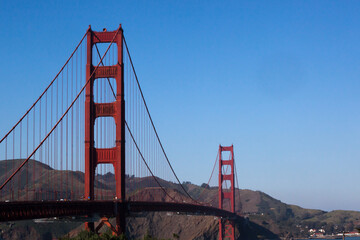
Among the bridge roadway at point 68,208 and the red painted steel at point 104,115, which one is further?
the red painted steel at point 104,115

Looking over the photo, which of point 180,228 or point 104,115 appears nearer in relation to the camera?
point 104,115

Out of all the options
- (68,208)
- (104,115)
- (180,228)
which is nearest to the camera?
(68,208)

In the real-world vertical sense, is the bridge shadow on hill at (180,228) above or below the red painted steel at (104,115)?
below

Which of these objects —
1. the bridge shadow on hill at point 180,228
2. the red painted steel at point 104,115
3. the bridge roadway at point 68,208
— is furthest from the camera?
the bridge shadow on hill at point 180,228

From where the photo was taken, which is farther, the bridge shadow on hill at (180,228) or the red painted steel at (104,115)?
the bridge shadow on hill at (180,228)

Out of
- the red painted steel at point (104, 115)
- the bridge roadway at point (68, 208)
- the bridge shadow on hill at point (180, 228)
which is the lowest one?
the bridge shadow on hill at point (180, 228)

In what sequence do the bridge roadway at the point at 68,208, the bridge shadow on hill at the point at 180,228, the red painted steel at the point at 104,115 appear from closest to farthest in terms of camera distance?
the bridge roadway at the point at 68,208, the red painted steel at the point at 104,115, the bridge shadow on hill at the point at 180,228

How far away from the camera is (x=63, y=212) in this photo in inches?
1875

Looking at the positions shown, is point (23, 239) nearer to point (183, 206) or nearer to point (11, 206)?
point (183, 206)

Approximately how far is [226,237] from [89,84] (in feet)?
365

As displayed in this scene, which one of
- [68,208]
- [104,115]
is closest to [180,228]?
[104,115]

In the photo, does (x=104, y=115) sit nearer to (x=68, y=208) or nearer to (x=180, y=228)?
(x=68, y=208)

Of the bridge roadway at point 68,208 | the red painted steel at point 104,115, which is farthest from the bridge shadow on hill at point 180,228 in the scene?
the red painted steel at point 104,115

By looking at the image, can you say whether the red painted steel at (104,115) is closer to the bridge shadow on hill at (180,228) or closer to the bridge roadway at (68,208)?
the bridge roadway at (68,208)
